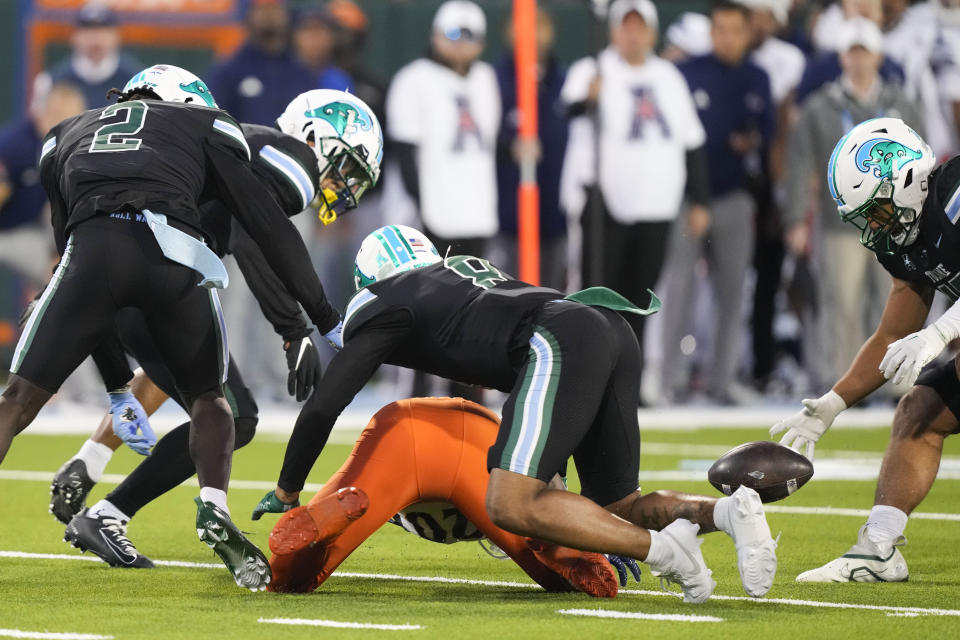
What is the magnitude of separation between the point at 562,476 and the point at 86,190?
171 cm

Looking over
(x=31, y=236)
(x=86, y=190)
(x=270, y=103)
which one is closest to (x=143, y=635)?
(x=86, y=190)

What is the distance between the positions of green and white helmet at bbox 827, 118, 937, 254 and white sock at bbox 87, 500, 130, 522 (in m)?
2.58

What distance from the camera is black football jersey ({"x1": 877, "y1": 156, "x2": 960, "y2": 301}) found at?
5387mm

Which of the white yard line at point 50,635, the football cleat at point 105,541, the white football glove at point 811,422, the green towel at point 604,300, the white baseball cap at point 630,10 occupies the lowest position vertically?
the football cleat at point 105,541

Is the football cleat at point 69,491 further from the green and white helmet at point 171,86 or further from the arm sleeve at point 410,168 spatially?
the arm sleeve at point 410,168

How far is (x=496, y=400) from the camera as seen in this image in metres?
11.5

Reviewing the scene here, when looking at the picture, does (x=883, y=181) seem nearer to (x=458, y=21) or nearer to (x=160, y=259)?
(x=160, y=259)

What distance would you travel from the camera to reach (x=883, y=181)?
5473 millimetres

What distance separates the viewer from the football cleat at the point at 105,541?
5.64 m

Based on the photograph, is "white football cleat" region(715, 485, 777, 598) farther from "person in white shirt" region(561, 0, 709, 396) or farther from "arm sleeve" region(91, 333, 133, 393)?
"person in white shirt" region(561, 0, 709, 396)

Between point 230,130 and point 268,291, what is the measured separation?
2.07 feet

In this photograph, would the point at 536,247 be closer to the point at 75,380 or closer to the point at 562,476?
the point at 75,380

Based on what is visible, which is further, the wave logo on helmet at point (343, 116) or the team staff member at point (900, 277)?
the wave logo on helmet at point (343, 116)

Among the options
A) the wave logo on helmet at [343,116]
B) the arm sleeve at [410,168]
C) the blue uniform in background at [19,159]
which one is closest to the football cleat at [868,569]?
the wave logo on helmet at [343,116]
